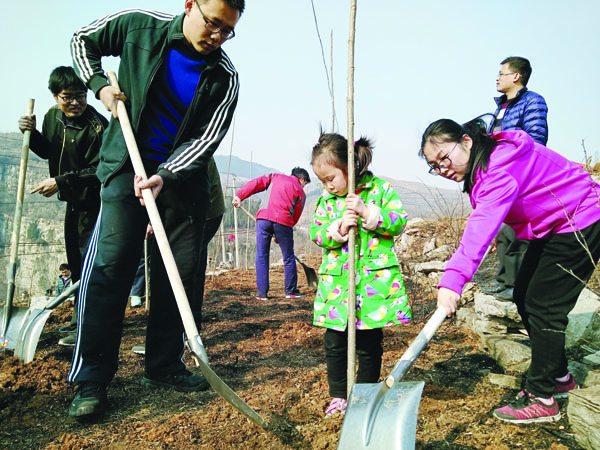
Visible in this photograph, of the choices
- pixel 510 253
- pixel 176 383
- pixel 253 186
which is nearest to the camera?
pixel 176 383

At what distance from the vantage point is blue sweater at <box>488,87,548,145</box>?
11.2 ft

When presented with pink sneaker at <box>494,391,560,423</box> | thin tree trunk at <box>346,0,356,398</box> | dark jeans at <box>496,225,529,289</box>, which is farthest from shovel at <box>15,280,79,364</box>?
dark jeans at <box>496,225,529,289</box>

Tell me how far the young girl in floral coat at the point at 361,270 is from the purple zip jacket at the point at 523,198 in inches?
16.2

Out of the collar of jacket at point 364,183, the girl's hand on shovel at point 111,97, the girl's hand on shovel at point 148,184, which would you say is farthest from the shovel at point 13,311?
the collar of jacket at point 364,183

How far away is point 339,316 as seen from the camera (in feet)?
6.95

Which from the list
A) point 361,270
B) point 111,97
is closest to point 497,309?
point 361,270

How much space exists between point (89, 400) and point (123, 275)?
551mm

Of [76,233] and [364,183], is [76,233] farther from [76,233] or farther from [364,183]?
[364,183]

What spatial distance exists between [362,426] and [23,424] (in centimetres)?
152

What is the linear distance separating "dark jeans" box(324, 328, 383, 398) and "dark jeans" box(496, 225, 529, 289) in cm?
232

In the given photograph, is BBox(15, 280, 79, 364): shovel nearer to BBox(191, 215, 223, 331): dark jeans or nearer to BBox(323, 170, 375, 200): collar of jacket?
BBox(191, 215, 223, 331): dark jeans

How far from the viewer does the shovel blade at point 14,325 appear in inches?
121

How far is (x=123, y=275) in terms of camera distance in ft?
7.12

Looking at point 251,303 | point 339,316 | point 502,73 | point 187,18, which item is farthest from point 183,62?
point 251,303
